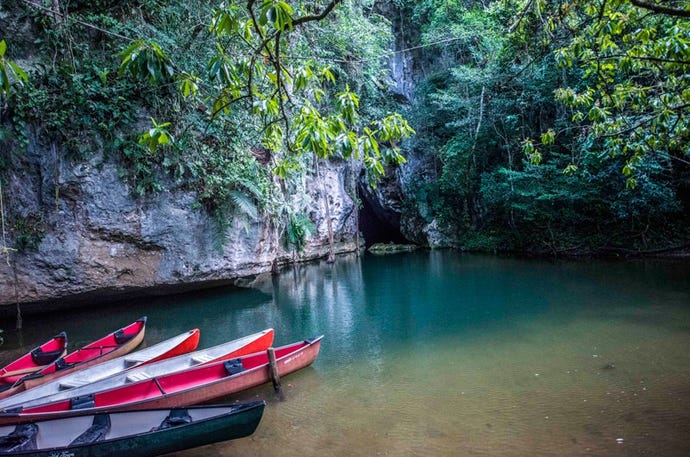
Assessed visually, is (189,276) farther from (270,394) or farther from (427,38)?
(427,38)

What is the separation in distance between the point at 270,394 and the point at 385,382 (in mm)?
1628

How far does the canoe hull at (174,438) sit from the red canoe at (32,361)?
3090 mm

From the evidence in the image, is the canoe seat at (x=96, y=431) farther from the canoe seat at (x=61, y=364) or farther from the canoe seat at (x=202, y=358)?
Result: the canoe seat at (x=61, y=364)

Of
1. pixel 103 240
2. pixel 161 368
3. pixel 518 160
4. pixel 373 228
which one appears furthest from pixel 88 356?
pixel 373 228

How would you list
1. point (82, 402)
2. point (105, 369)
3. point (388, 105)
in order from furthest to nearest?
point (388, 105) → point (105, 369) → point (82, 402)

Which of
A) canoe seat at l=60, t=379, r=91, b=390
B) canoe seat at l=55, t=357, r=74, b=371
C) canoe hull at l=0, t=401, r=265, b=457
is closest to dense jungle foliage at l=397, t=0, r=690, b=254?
canoe hull at l=0, t=401, r=265, b=457

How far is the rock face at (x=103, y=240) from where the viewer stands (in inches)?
361

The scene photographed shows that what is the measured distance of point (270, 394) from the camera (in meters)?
5.45

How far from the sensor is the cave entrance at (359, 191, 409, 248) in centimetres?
2802

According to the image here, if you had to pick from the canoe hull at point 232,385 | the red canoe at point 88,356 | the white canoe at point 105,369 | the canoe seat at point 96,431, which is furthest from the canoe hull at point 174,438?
the red canoe at point 88,356

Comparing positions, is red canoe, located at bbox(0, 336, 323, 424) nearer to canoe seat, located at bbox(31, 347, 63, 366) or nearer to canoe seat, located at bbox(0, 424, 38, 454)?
canoe seat, located at bbox(0, 424, 38, 454)

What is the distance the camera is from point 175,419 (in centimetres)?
391

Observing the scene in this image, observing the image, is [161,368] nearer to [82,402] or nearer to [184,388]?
[184,388]

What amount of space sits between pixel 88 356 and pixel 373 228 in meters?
24.0
